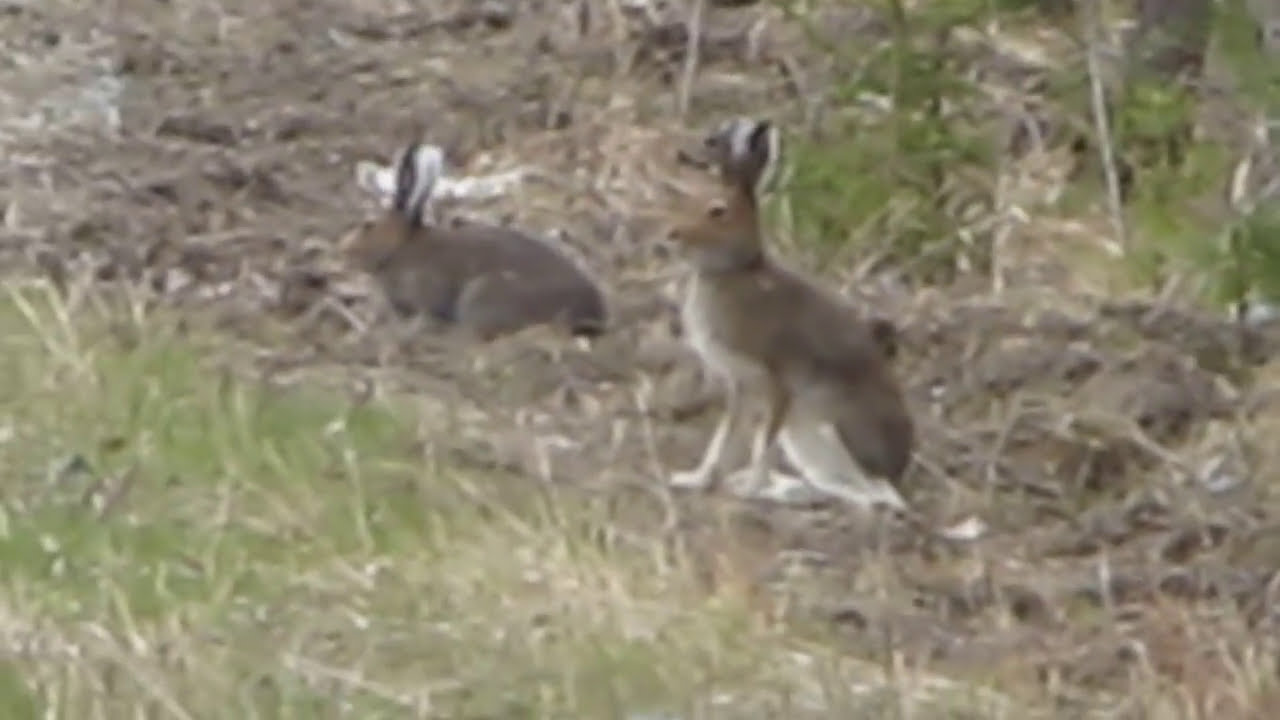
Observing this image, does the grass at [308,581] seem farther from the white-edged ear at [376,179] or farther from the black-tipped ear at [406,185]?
the white-edged ear at [376,179]

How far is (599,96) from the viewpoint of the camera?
513 inches

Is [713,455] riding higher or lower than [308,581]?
lower

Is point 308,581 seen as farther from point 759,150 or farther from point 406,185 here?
point 406,185

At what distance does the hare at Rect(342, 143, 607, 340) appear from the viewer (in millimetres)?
10078

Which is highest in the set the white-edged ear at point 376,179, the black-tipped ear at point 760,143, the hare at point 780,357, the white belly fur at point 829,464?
the black-tipped ear at point 760,143

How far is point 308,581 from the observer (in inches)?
300

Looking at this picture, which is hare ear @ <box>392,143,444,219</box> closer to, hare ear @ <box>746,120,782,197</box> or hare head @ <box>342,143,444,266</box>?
hare head @ <box>342,143,444,266</box>

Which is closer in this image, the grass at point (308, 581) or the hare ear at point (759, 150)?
the grass at point (308, 581)

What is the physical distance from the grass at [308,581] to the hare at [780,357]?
59cm

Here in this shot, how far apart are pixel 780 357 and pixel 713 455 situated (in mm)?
257

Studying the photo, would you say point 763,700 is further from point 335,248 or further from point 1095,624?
point 335,248

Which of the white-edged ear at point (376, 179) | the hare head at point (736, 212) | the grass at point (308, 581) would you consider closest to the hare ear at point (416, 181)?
the white-edged ear at point (376, 179)

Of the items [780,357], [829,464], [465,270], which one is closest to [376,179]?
[465,270]

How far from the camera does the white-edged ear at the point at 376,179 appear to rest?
11367 mm
